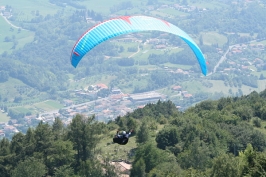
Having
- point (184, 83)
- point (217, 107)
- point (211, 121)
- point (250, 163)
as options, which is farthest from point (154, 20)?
point (184, 83)

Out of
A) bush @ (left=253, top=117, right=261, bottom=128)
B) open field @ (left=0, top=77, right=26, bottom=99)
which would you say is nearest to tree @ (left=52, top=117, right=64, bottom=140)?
bush @ (left=253, top=117, right=261, bottom=128)

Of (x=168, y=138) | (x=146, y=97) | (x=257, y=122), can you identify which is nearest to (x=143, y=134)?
(x=168, y=138)

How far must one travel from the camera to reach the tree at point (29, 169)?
4503 cm

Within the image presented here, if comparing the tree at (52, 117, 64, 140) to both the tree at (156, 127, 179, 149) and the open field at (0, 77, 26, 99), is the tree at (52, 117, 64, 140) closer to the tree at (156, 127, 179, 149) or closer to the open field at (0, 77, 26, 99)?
the tree at (156, 127, 179, 149)

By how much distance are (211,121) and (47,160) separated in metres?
17.0

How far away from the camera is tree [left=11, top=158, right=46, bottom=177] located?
4503 centimetres

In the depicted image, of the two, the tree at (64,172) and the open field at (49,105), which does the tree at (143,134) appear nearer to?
the tree at (64,172)

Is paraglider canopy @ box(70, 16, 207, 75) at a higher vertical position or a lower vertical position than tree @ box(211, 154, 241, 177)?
higher

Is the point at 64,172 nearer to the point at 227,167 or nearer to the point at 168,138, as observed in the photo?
the point at 168,138

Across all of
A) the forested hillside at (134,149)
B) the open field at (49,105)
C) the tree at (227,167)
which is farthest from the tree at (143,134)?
the open field at (49,105)

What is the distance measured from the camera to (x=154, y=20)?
40312 mm

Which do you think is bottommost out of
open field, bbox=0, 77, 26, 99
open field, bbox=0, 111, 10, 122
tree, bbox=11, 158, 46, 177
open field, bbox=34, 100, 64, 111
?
open field, bbox=0, 111, 10, 122

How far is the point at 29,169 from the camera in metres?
45.2

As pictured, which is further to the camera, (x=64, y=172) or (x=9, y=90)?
(x=9, y=90)
